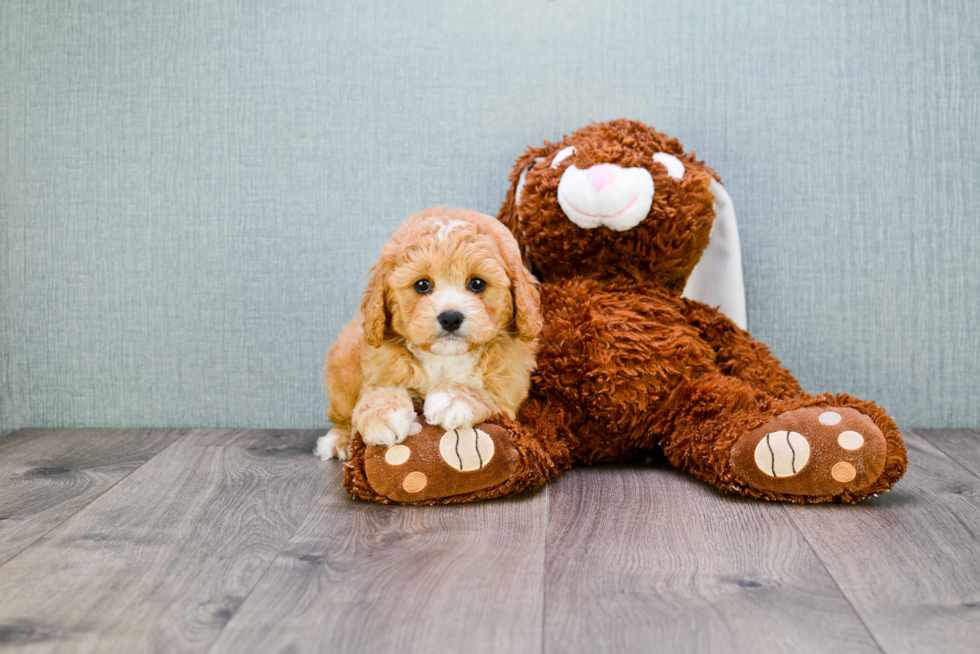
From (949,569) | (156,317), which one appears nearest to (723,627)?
(949,569)

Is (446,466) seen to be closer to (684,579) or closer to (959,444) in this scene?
(684,579)

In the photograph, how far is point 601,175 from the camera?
1466mm

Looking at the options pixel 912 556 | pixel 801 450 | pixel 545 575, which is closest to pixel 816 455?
pixel 801 450

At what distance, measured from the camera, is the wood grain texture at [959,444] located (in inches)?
60.3

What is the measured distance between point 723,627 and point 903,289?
1212mm

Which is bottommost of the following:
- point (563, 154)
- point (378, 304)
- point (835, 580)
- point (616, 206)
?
point (835, 580)

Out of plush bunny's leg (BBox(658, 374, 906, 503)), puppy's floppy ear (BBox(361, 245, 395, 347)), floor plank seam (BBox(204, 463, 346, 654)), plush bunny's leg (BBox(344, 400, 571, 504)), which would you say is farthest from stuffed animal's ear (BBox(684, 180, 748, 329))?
floor plank seam (BBox(204, 463, 346, 654))

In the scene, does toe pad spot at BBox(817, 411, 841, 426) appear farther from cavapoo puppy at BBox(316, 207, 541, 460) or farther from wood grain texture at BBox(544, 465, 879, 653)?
cavapoo puppy at BBox(316, 207, 541, 460)

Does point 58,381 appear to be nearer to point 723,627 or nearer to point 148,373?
point 148,373

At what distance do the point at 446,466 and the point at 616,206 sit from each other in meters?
0.59

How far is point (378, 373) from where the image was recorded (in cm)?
134

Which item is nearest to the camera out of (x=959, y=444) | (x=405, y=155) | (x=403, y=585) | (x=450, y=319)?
(x=403, y=585)

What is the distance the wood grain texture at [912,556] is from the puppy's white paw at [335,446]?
0.83m

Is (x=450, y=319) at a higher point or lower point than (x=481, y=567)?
higher
